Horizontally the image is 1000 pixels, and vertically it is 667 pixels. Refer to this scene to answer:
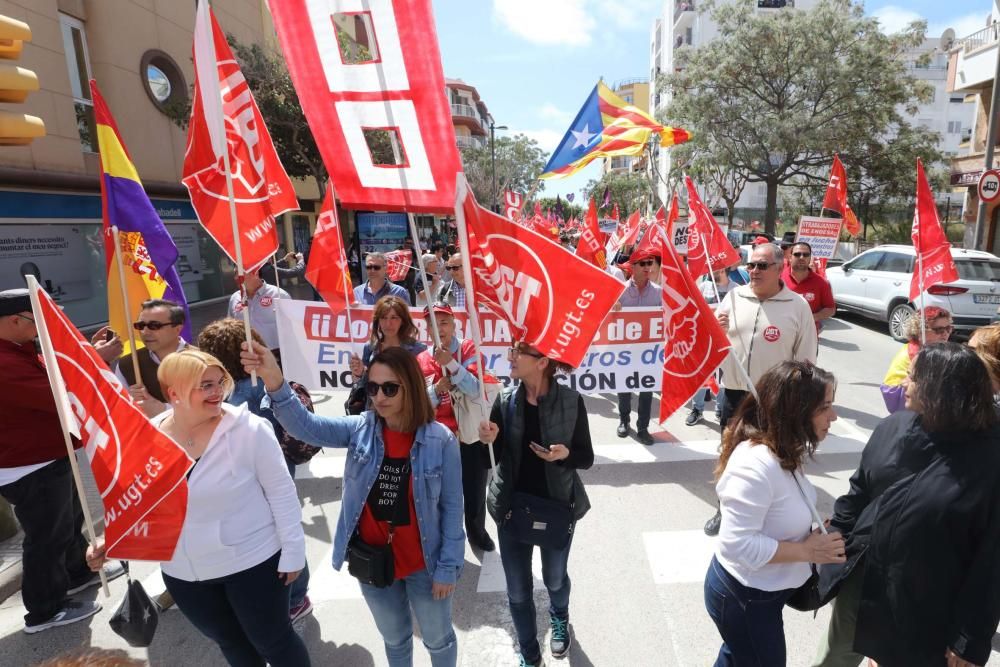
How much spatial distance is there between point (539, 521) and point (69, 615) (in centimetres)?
289

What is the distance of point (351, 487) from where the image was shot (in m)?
2.36

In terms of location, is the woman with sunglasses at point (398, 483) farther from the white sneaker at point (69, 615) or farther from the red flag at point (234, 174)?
the white sneaker at point (69, 615)

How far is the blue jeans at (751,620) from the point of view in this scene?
209 cm

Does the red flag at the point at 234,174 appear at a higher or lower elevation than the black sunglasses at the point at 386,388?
higher

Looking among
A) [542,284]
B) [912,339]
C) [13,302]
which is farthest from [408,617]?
[912,339]

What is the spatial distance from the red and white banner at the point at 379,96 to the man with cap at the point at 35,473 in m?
1.87

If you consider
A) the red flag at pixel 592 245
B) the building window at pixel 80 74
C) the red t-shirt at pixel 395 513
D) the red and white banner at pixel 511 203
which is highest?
the building window at pixel 80 74

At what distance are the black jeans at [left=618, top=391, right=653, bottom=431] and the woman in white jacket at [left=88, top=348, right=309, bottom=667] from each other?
13.8 ft

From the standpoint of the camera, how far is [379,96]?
2.42 meters

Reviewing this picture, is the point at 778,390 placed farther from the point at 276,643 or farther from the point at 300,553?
the point at 276,643

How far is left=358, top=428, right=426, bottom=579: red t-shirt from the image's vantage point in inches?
92.4

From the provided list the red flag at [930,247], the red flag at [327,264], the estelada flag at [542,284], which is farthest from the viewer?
the red flag at [930,247]

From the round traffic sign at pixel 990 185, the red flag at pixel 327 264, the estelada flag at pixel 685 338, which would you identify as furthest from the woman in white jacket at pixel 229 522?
the round traffic sign at pixel 990 185

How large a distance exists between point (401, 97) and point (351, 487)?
1658 mm
